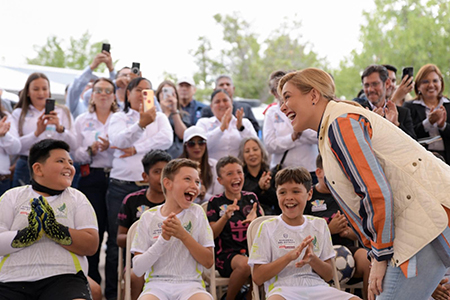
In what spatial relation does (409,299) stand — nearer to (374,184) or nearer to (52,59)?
(374,184)

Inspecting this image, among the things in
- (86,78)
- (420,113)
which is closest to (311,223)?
(420,113)

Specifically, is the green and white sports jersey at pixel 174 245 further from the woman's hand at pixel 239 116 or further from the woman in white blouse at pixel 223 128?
the woman's hand at pixel 239 116

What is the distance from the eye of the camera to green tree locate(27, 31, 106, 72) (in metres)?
29.9

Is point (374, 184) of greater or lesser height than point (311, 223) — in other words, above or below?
above

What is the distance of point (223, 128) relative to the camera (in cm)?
481

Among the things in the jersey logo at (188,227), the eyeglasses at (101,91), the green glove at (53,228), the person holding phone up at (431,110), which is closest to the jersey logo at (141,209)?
the jersey logo at (188,227)

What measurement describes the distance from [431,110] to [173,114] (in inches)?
104

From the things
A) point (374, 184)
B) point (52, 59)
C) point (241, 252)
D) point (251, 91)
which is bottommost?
point (241, 252)

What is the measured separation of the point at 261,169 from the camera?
15.0 feet

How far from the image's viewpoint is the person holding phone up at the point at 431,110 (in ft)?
15.3

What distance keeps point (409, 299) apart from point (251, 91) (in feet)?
85.0

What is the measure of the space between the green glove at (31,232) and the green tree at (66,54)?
28.4m

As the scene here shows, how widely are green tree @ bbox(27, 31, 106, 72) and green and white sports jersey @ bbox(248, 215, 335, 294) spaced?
28468 millimetres

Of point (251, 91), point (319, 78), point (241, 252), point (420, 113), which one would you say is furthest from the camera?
point (251, 91)
